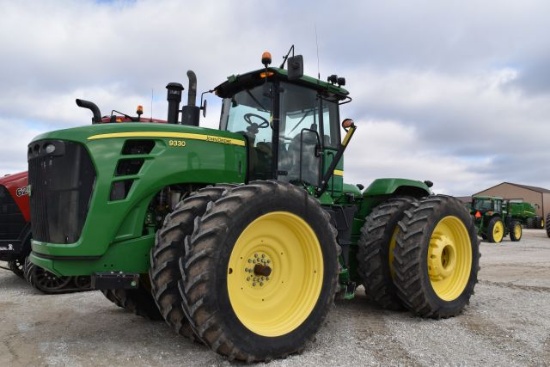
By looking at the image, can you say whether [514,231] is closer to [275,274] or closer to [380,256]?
[380,256]

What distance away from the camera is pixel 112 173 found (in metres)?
4.11

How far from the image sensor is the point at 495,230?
73.9 feet

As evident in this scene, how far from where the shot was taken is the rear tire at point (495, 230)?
72.5 ft

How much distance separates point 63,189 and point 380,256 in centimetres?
354

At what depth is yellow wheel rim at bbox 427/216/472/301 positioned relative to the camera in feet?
19.1

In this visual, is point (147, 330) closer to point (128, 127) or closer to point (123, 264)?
point (123, 264)

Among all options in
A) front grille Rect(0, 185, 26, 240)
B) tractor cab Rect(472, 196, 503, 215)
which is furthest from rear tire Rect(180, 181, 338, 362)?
tractor cab Rect(472, 196, 503, 215)

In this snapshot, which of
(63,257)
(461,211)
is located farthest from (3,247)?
(461,211)

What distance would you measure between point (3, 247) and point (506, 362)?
760 centimetres

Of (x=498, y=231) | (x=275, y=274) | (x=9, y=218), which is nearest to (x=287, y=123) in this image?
(x=275, y=274)

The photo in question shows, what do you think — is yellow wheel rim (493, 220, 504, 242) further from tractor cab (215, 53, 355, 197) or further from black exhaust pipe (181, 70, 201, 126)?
black exhaust pipe (181, 70, 201, 126)

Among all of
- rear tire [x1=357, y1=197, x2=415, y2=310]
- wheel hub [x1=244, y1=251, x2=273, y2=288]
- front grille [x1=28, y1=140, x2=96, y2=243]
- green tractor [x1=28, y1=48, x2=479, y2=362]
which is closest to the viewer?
green tractor [x1=28, y1=48, x2=479, y2=362]

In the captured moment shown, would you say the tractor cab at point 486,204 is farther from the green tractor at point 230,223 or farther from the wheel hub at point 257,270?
the wheel hub at point 257,270

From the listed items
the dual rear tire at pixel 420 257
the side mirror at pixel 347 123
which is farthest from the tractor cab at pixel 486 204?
the side mirror at pixel 347 123
